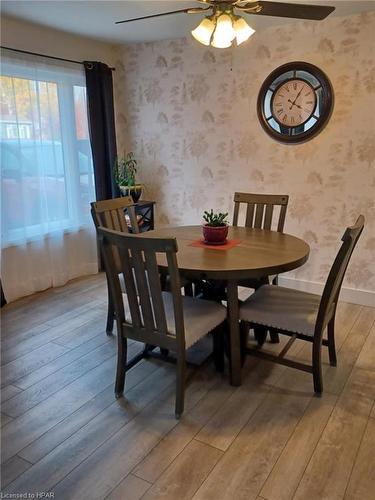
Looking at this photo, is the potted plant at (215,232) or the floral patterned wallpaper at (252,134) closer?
the potted plant at (215,232)

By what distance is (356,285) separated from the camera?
139 inches

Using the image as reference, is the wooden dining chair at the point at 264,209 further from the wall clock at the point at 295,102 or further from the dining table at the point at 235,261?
the wall clock at the point at 295,102

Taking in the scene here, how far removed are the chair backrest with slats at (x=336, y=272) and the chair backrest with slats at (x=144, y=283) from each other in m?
0.73

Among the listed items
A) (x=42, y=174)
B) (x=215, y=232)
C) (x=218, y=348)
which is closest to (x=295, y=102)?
(x=215, y=232)

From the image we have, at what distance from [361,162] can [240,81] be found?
1312mm

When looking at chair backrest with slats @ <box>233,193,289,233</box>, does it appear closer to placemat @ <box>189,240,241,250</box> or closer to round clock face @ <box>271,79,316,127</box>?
placemat @ <box>189,240,241,250</box>

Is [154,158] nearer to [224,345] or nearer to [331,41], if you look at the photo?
[331,41]

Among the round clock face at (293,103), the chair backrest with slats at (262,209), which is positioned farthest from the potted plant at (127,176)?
the round clock face at (293,103)

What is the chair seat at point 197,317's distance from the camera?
6.77 ft

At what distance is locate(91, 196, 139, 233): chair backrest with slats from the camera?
9.30 ft

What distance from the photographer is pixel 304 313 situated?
2227 millimetres

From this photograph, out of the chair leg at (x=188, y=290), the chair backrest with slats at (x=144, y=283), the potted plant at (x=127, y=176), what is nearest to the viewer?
the chair backrest with slats at (x=144, y=283)

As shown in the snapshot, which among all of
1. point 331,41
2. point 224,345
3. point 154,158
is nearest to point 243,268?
point 224,345

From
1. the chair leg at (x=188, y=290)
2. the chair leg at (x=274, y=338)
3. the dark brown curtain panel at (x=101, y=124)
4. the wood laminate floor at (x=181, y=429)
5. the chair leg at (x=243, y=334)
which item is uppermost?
the dark brown curtain panel at (x=101, y=124)
